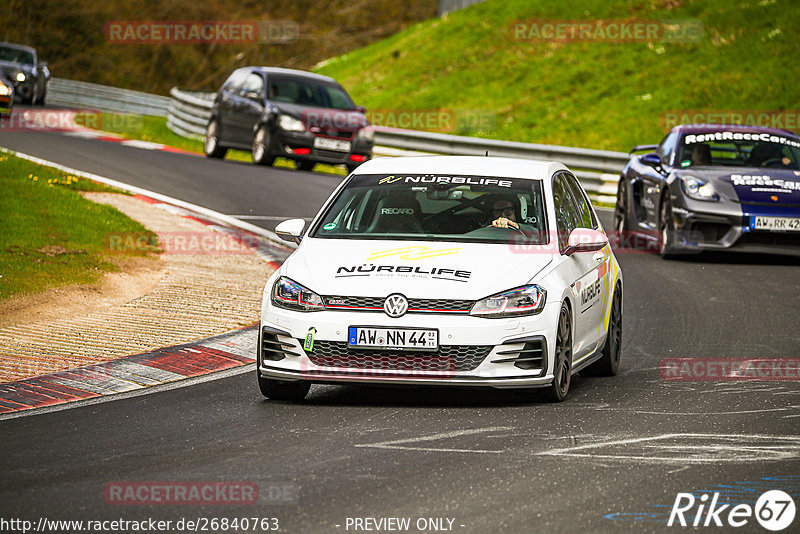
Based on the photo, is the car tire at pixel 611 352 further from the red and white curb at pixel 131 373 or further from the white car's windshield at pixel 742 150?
the white car's windshield at pixel 742 150

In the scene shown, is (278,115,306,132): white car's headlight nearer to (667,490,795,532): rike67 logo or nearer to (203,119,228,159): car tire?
(203,119,228,159): car tire

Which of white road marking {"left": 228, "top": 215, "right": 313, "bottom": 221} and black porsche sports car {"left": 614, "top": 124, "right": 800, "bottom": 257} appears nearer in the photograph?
black porsche sports car {"left": 614, "top": 124, "right": 800, "bottom": 257}

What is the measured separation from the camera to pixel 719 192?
15844 millimetres

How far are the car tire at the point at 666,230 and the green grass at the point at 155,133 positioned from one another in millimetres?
10433

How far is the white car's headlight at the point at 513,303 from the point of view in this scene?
8.07m

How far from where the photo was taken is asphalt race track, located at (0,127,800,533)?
19.2 ft

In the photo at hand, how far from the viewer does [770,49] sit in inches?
1207

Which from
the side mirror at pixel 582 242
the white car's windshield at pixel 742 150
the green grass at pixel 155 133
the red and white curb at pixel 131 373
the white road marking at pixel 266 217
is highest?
the side mirror at pixel 582 242

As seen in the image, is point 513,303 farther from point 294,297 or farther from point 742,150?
point 742,150

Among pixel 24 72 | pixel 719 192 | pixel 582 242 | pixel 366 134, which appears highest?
pixel 582 242

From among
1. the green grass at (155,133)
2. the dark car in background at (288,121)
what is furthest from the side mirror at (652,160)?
the green grass at (155,133)

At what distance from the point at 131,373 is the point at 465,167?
263 centimetres

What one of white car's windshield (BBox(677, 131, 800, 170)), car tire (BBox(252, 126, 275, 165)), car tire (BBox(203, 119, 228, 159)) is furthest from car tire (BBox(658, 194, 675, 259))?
car tire (BBox(203, 119, 228, 159))

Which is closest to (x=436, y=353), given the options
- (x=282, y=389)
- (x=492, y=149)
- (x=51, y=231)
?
(x=282, y=389)
